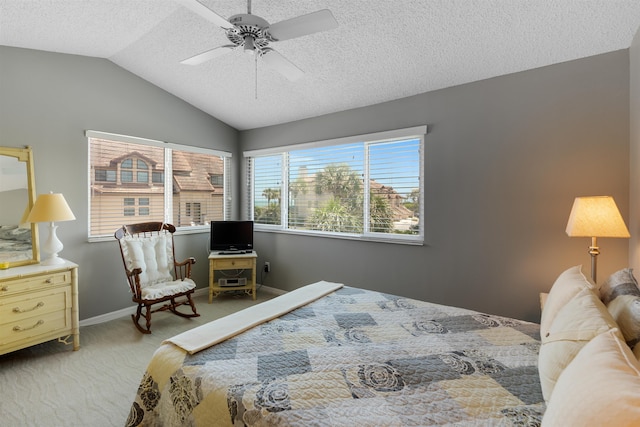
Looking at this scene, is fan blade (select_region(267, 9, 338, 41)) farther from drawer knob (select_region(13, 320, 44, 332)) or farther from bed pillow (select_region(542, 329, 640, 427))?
drawer knob (select_region(13, 320, 44, 332))

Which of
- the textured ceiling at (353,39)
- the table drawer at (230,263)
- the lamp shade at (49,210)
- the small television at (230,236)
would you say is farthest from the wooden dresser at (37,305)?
the textured ceiling at (353,39)

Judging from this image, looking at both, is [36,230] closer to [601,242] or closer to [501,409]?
[501,409]

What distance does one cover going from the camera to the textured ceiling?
80.8 inches

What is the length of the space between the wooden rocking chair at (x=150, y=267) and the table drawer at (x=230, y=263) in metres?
0.44

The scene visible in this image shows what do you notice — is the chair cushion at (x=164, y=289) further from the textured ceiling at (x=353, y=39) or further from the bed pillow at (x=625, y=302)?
the bed pillow at (x=625, y=302)

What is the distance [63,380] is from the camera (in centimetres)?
221

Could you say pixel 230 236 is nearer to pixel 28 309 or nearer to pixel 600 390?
pixel 28 309

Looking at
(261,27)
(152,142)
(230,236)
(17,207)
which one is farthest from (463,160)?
(17,207)

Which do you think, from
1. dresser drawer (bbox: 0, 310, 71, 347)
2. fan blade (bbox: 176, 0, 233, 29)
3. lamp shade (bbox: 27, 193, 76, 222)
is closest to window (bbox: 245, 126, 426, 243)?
fan blade (bbox: 176, 0, 233, 29)

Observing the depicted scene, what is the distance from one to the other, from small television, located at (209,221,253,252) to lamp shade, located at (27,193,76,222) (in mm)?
1659

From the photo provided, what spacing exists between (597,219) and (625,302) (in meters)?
0.92

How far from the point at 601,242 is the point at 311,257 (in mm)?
2919

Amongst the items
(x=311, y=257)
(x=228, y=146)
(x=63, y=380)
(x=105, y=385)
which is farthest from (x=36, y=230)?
(x=311, y=257)

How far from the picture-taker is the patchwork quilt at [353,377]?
1034 millimetres
